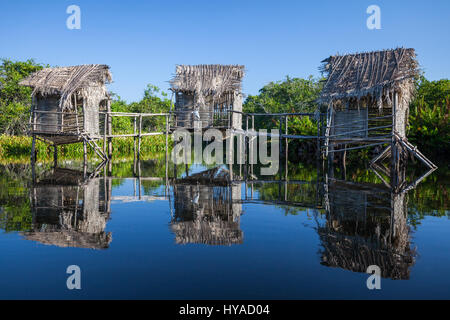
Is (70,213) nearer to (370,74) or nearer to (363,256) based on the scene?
(363,256)

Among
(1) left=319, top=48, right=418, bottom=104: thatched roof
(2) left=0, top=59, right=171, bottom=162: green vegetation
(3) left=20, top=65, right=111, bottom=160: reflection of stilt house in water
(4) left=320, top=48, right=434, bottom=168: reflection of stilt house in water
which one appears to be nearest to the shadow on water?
(4) left=320, top=48, right=434, bottom=168: reflection of stilt house in water

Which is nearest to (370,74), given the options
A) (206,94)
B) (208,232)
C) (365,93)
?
(365,93)

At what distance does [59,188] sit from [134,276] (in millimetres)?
6851

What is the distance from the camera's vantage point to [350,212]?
7.02 meters

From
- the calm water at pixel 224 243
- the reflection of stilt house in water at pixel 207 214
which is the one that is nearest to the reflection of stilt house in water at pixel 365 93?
the calm water at pixel 224 243

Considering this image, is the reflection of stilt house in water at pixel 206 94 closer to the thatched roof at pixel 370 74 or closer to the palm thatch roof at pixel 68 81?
the palm thatch roof at pixel 68 81

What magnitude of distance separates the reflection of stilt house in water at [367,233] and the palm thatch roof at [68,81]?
12036 mm

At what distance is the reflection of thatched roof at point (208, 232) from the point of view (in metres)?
5.39

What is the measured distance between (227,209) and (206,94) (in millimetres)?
12396

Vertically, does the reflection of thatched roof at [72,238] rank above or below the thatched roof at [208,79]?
below

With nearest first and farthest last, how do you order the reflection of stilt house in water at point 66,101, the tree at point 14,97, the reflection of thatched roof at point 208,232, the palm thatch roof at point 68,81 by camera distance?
the reflection of thatched roof at point 208,232 < the palm thatch roof at point 68,81 < the reflection of stilt house in water at point 66,101 < the tree at point 14,97

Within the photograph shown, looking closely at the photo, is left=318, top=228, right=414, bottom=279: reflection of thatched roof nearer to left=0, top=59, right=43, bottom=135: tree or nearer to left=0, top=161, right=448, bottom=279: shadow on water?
left=0, top=161, right=448, bottom=279: shadow on water

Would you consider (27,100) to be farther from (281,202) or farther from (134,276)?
(134,276)

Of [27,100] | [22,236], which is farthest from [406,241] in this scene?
[27,100]
